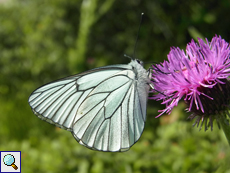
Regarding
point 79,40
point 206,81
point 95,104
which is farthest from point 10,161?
point 206,81

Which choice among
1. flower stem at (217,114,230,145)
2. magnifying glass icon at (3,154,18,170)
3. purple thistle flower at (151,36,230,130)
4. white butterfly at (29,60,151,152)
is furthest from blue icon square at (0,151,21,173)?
flower stem at (217,114,230,145)

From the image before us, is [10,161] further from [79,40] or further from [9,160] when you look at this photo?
[79,40]

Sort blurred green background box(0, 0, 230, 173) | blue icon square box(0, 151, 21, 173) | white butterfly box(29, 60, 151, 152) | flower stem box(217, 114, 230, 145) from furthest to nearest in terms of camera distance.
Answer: blurred green background box(0, 0, 230, 173) < blue icon square box(0, 151, 21, 173) < white butterfly box(29, 60, 151, 152) < flower stem box(217, 114, 230, 145)

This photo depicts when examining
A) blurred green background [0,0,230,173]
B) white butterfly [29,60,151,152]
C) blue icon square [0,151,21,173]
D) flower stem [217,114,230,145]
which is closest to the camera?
flower stem [217,114,230,145]

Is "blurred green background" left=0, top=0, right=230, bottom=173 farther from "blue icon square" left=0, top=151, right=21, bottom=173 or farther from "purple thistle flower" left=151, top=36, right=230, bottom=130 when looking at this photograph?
"purple thistle flower" left=151, top=36, right=230, bottom=130

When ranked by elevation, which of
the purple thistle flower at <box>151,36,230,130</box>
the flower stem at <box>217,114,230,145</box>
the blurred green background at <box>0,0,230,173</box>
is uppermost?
the blurred green background at <box>0,0,230,173</box>

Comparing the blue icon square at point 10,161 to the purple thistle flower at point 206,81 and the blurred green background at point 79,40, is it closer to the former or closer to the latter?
the blurred green background at point 79,40
